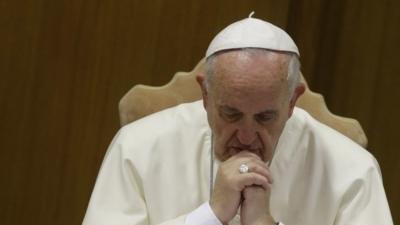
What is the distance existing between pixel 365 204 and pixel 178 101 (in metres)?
0.73

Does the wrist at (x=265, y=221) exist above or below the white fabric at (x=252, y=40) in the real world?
below

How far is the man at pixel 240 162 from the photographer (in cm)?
214

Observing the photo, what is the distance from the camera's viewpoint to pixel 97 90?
11.6 feet

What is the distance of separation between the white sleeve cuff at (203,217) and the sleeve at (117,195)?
0.25ft

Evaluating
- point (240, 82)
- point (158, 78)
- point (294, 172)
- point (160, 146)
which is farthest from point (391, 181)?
point (240, 82)

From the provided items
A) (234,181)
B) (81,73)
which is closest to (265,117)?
(234,181)

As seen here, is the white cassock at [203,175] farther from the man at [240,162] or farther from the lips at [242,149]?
the lips at [242,149]

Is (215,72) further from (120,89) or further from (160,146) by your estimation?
(120,89)

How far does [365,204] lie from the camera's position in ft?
7.98

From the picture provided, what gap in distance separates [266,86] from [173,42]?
61.0 inches

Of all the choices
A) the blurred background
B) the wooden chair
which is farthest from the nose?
the blurred background

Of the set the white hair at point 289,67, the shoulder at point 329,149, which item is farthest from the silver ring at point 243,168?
the shoulder at point 329,149

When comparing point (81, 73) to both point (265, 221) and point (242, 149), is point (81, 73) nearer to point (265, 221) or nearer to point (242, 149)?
point (242, 149)

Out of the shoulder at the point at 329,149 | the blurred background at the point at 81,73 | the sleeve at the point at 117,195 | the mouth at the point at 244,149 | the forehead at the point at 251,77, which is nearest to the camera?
the forehead at the point at 251,77
